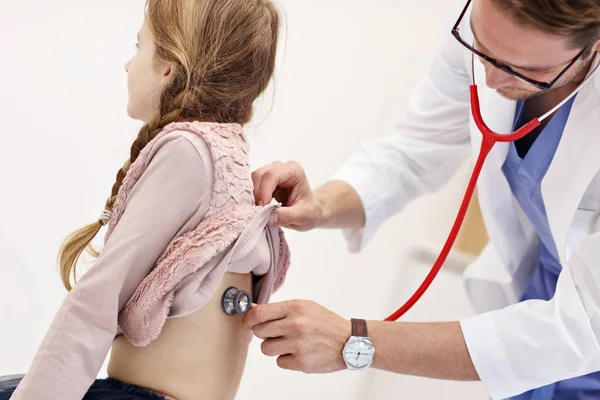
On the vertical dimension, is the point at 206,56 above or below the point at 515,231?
above

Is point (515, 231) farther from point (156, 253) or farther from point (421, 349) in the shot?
point (156, 253)

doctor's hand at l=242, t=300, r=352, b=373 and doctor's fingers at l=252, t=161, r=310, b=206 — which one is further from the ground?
doctor's fingers at l=252, t=161, r=310, b=206

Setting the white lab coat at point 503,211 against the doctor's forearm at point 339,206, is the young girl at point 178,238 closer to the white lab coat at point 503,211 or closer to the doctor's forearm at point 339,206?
the doctor's forearm at point 339,206

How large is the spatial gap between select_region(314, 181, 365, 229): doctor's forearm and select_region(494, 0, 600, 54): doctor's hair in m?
0.56

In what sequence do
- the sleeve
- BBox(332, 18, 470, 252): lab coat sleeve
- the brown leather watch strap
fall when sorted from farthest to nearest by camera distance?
BBox(332, 18, 470, 252): lab coat sleeve
the brown leather watch strap
the sleeve

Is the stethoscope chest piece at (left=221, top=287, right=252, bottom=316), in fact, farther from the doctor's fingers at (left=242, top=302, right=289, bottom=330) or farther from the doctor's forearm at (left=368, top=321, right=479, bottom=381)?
the doctor's forearm at (left=368, top=321, right=479, bottom=381)

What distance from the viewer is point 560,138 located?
1439mm

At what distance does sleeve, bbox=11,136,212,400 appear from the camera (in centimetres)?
111

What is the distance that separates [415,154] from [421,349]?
54 centimetres

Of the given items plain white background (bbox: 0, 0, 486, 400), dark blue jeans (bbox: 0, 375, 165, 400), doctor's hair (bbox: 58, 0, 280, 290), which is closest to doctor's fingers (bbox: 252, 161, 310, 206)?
doctor's hair (bbox: 58, 0, 280, 290)

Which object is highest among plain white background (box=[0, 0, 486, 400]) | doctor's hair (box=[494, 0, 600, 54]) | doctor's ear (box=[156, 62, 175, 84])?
doctor's hair (box=[494, 0, 600, 54])

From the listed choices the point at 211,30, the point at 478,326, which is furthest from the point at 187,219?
the point at 478,326

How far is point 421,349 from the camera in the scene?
132 cm

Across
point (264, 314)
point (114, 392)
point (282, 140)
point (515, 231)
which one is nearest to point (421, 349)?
point (264, 314)
